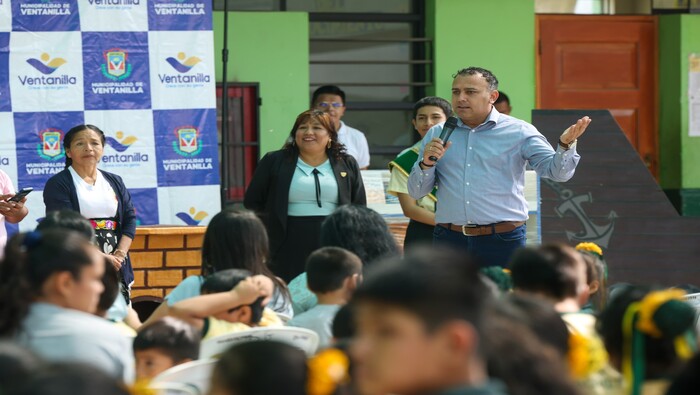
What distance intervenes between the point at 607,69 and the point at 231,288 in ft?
21.2

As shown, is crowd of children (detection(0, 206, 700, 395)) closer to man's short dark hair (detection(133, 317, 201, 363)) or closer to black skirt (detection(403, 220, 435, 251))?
man's short dark hair (detection(133, 317, 201, 363))

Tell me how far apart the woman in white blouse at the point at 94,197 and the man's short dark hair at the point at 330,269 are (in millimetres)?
2234

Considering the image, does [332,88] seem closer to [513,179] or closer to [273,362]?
[513,179]

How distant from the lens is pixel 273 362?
2.50 meters

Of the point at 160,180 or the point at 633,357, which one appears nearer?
the point at 633,357

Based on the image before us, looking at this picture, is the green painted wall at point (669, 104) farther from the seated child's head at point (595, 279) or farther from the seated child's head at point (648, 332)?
the seated child's head at point (648, 332)

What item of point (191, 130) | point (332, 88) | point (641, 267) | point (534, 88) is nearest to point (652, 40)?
point (534, 88)

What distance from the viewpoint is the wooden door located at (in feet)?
32.0

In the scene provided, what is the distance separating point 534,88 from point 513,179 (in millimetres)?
3869

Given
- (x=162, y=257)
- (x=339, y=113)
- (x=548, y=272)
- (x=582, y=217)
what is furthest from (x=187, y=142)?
(x=548, y=272)

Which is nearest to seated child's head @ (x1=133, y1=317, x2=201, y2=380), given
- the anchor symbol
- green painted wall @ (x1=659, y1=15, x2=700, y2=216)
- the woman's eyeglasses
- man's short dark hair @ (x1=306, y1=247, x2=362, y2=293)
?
man's short dark hair @ (x1=306, y1=247, x2=362, y2=293)

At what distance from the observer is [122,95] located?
7.58 m

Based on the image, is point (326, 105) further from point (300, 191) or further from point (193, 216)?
point (300, 191)

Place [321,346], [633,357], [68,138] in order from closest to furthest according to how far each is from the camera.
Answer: [633,357]
[321,346]
[68,138]
